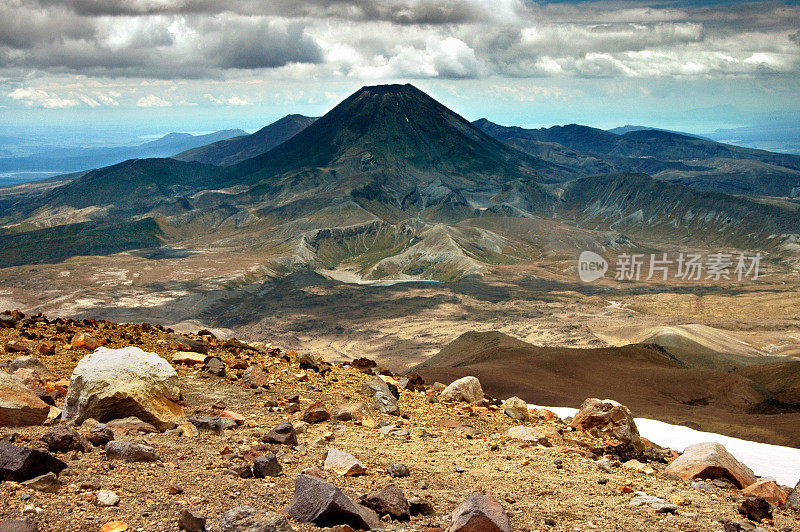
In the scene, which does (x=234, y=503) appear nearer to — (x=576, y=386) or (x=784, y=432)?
(x=784, y=432)

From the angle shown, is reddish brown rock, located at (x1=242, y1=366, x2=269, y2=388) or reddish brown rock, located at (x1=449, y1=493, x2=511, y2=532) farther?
reddish brown rock, located at (x1=242, y1=366, x2=269, y2=388)

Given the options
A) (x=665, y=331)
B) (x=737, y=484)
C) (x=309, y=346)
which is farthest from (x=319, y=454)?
(x=309, y=346)

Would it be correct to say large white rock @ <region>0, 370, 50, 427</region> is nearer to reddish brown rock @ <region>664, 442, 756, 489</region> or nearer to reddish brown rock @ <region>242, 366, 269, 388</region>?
reddish brown rock @ <region>242, 366, 269, 388</region>

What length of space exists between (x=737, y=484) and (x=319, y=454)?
7.90 metres

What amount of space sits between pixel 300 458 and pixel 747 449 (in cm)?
1765

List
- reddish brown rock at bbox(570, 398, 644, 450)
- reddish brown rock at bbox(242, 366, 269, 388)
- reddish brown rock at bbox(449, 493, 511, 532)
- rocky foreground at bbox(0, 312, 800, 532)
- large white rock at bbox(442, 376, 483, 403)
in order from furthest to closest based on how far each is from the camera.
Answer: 1. large white rock at bbox(442, 376, 483, 403)
2. reddish brown rock at bbox(570, 398, 644, 450)
3. reddish brown rock at bbox(242, 366, 269, 388)
4. rocky foreground at bbox(0, 312, 800, 532)
5. reddish brown rock at bbox(449, 493, 511, 532)

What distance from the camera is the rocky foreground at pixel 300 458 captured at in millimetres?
7223

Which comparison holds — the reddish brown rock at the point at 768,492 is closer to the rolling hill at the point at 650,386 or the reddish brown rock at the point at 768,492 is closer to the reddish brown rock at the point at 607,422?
the reddish brown rock at the point at 607,422

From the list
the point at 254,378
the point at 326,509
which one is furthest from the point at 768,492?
the point at 254,378

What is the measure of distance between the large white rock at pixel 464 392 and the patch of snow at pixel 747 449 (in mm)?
5143

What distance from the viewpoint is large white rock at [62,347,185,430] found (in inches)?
400

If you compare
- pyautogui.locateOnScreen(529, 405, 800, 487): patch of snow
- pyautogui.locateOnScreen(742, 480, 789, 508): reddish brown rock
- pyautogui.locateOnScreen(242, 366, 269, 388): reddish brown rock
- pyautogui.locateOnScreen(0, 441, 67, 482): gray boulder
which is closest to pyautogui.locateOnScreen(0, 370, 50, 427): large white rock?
pyautogui.locateOnScreen(0, 441, 67, 482): gray boulder

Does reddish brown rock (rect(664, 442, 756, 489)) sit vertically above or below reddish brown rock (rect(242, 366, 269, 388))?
below

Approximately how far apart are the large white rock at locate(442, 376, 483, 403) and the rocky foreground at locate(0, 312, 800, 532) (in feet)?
1.00
